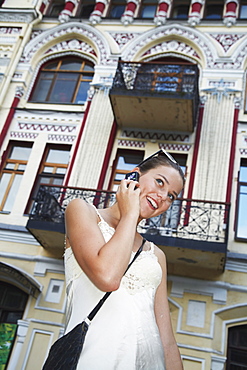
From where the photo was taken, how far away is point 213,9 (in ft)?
39.3

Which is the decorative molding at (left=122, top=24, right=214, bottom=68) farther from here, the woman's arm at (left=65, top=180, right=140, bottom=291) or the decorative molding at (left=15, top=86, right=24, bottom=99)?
the woman's arm at (left=65, top=180, right=140, bottom=291)

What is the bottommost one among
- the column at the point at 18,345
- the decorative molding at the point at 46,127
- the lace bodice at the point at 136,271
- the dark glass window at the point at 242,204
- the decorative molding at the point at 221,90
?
the column at the point at 18,345

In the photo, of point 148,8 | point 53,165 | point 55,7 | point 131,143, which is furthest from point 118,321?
point 55,7

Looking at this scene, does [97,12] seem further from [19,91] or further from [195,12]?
[19,91]

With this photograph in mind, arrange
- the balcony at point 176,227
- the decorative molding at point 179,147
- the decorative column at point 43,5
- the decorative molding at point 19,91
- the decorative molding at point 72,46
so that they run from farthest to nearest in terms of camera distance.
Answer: the decorative column at point 43,5, the decorative molding at point 72,46, the decorative molding at point 19,91, the decorative molding at point 179,147, the balcony at point 176,227

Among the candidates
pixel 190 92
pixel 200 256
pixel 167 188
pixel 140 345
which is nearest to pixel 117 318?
pixel 140 345

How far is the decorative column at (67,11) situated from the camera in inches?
487

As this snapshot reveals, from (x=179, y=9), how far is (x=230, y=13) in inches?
68.4

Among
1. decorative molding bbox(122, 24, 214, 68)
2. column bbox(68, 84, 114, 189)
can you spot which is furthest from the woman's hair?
decorative molding bbox(122, 24, 214, 68)

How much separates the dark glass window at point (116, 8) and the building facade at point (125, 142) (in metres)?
0.04

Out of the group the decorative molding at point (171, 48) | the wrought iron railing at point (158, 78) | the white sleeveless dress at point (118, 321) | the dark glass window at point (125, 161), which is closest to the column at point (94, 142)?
the dark glass window at point (125, 161)

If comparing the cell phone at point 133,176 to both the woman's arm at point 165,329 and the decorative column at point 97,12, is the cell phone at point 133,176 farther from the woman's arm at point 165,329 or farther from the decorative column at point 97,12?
the decorative column at point 97,12

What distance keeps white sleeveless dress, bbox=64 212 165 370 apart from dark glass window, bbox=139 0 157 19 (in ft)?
39.1

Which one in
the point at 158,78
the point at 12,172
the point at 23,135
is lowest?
the point at 12,172
